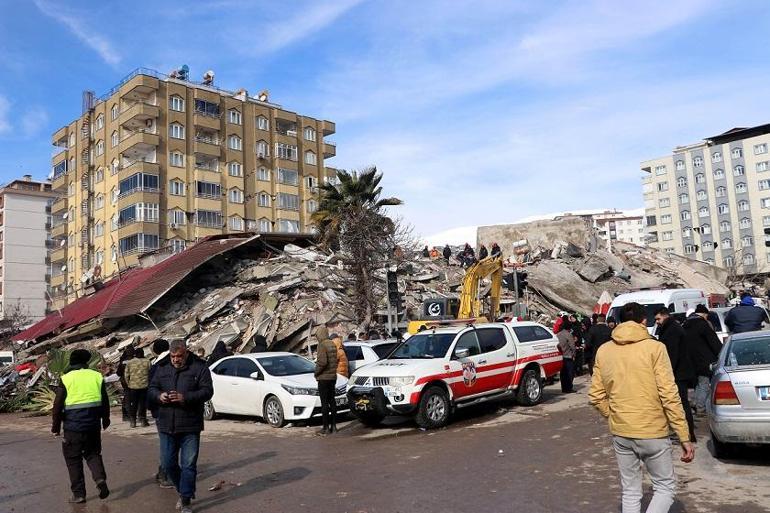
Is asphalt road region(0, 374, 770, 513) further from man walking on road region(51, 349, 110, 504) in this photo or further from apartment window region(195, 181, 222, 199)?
apartment window region(195, 181, 222, 199)

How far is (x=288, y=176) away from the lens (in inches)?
2542

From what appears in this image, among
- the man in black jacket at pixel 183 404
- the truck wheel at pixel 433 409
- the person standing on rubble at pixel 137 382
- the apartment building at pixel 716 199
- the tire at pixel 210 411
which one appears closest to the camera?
the man in black jacket at pixel 183 404

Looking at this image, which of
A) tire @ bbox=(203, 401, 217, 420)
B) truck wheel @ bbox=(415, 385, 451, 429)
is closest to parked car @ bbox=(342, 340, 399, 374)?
tire @ bbox=(203, 401, 217, 420)

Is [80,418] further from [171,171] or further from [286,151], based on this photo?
[286,151]

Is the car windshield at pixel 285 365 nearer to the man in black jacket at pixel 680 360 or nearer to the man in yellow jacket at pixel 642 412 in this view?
the man in black jacket at pixel 680 360

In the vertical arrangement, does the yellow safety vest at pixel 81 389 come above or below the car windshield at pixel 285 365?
above

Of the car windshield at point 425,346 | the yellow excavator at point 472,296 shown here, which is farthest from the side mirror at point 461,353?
the yellow excavator at point 472,296

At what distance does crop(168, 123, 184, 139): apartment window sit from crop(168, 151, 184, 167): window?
1.48 m

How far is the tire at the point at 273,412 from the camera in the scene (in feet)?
42.4

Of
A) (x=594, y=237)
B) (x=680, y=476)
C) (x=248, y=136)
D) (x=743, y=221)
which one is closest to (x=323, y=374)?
(x=680, y=476)

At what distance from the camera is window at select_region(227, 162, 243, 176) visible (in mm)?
60250

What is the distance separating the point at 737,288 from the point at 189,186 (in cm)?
4381

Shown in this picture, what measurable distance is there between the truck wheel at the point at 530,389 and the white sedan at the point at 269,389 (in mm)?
3586

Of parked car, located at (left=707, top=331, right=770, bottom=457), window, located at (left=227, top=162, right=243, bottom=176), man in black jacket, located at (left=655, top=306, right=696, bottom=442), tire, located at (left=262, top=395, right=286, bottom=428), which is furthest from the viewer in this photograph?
window, located at (left=227, top=162, right=243, bottom=176)
